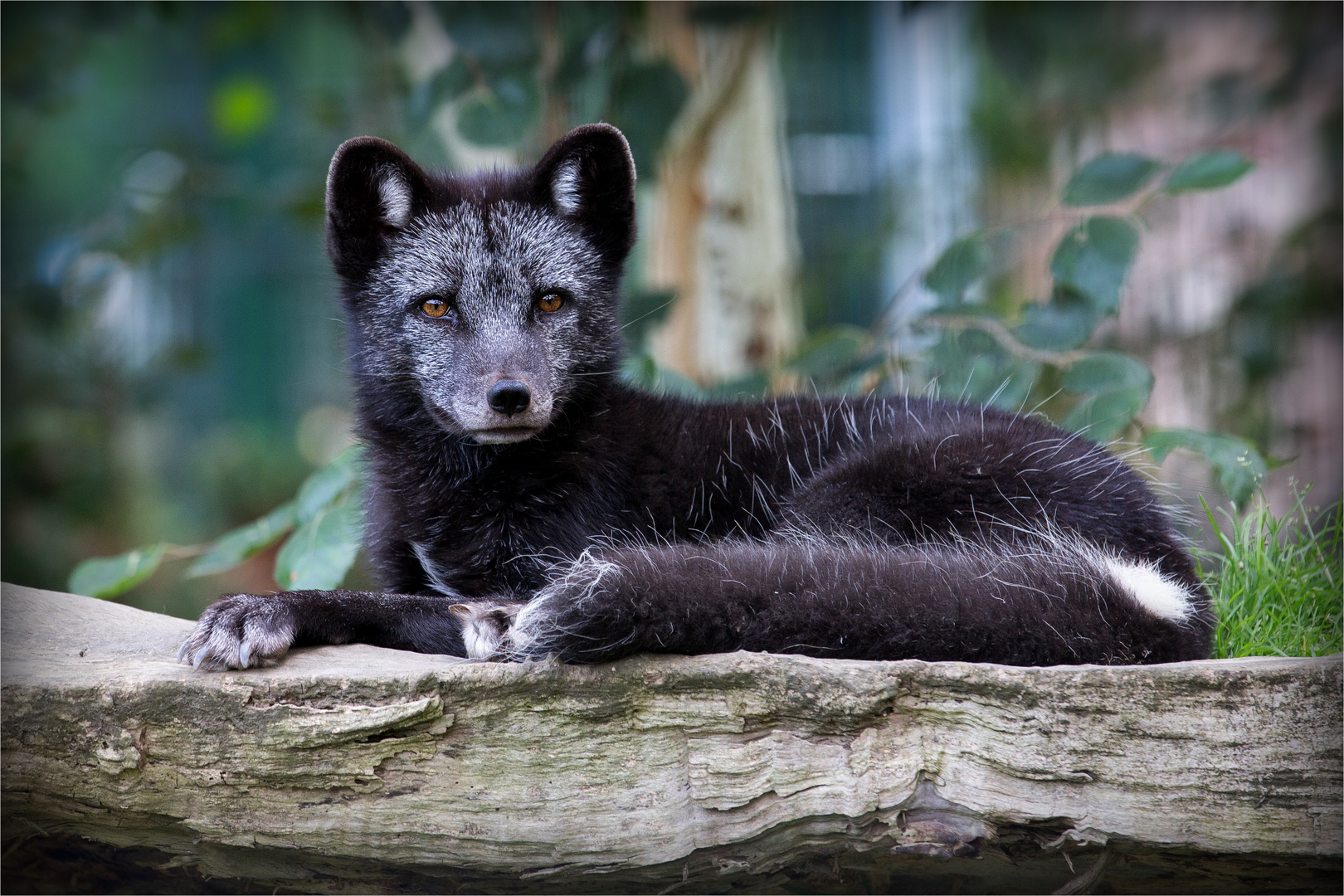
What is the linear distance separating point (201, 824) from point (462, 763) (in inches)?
23.6

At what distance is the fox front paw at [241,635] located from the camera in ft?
8.09

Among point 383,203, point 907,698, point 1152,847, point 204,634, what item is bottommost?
point 1152,847

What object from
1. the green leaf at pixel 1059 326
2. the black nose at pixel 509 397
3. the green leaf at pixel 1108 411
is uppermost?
the black nose at pixel 509 397

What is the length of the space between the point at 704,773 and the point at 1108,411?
2.45 meters

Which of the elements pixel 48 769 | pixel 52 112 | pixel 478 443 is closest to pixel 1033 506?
pixel 478 443

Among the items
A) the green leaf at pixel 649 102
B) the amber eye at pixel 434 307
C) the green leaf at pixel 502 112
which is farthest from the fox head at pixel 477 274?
the green leaf at pixel 649 102

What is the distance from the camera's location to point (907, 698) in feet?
7.39

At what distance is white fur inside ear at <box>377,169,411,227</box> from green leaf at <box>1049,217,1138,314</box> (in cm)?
251

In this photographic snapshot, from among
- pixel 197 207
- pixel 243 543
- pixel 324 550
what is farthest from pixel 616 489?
pixel 197 207

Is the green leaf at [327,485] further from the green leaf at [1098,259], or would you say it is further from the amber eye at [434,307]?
the green leaf at [1098,259]

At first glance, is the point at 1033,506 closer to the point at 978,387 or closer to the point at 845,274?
the point at 978,387

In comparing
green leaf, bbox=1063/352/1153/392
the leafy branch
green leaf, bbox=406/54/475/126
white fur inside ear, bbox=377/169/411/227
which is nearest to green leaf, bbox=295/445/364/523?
the leafy branch

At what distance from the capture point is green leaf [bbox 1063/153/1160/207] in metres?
4.24

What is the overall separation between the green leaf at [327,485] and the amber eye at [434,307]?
940 millimetres
